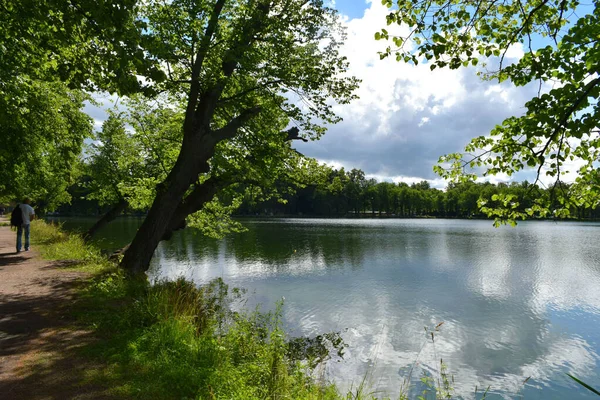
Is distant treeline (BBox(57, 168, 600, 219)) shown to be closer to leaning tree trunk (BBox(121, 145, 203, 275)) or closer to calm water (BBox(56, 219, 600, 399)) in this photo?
calm water (BBox(56, 219, 600, 399))

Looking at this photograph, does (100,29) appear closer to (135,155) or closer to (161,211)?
(161,211)

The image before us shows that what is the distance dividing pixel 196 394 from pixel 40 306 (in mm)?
4578

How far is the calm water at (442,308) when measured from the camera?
8711mm

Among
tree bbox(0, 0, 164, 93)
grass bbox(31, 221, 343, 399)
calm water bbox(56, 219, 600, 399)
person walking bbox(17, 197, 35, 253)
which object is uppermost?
tree bbox(0, 0, 164, 93)

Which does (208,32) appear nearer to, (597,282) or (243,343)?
(243,343)

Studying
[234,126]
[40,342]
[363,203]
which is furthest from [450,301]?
[363,203]

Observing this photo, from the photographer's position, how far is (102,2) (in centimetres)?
418

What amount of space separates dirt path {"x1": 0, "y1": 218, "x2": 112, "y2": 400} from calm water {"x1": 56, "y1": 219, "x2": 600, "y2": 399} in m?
5.45

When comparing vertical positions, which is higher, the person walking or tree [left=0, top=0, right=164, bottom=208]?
tree [left=0, top=0, right=164, bottom=208]

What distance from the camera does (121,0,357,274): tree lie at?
29.3 ft

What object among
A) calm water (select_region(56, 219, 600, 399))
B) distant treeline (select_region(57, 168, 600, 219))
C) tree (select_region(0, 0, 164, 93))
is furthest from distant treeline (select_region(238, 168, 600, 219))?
tree (select_region(0, 0, 164, 93))

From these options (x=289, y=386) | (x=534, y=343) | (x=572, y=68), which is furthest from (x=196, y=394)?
(x=534, y=343)

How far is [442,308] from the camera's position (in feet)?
44.8

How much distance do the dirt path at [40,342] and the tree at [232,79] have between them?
245 centimetres
